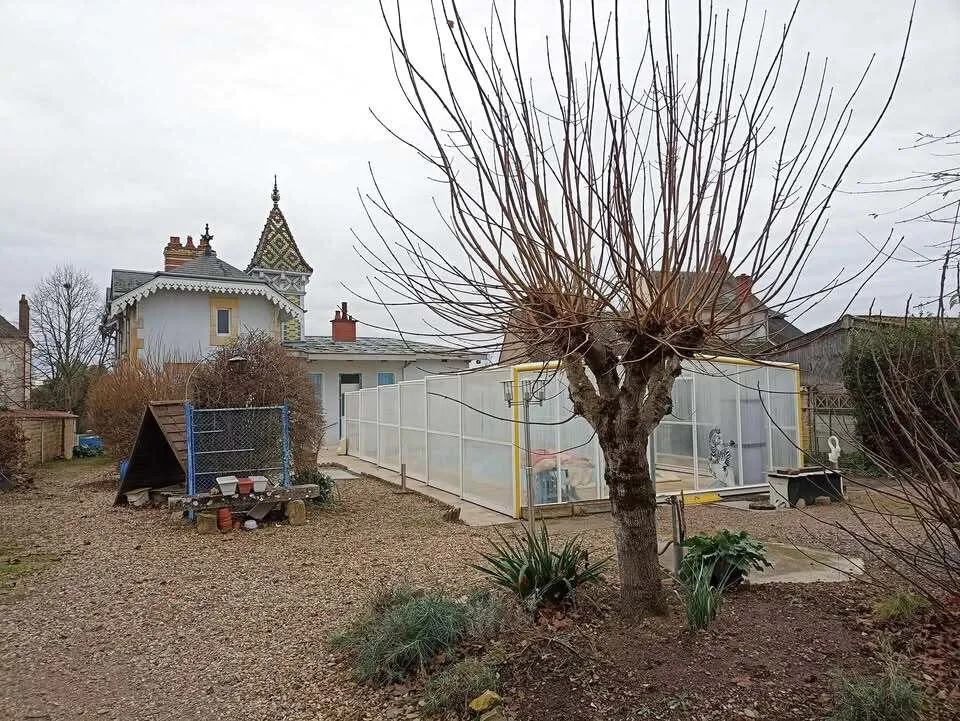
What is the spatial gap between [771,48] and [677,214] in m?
1.02

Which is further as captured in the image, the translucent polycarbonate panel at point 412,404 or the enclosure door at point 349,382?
the enclosure door at point 349,382

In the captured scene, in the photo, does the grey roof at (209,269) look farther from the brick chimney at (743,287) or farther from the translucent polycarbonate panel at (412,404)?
the brick chimney at (743,287)

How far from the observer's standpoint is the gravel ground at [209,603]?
3.74 m

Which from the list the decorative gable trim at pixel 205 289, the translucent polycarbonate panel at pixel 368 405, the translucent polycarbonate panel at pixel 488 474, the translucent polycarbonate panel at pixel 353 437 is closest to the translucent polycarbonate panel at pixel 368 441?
the translucent polycarbonate panel at pixel 368 405

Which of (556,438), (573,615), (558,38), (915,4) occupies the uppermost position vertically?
(558,38)

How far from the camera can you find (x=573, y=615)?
3.86 metres

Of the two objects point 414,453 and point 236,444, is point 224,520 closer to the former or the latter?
point 236,444

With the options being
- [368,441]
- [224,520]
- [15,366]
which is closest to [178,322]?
[368,441]

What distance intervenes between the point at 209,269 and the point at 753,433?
51.6 ft

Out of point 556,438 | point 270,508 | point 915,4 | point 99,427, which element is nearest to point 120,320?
point 99,427

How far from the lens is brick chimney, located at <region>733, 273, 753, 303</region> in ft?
10.6

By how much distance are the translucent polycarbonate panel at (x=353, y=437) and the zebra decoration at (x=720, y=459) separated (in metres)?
9.62

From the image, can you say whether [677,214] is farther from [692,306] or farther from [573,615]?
[573,615]

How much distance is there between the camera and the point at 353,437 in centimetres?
1786
